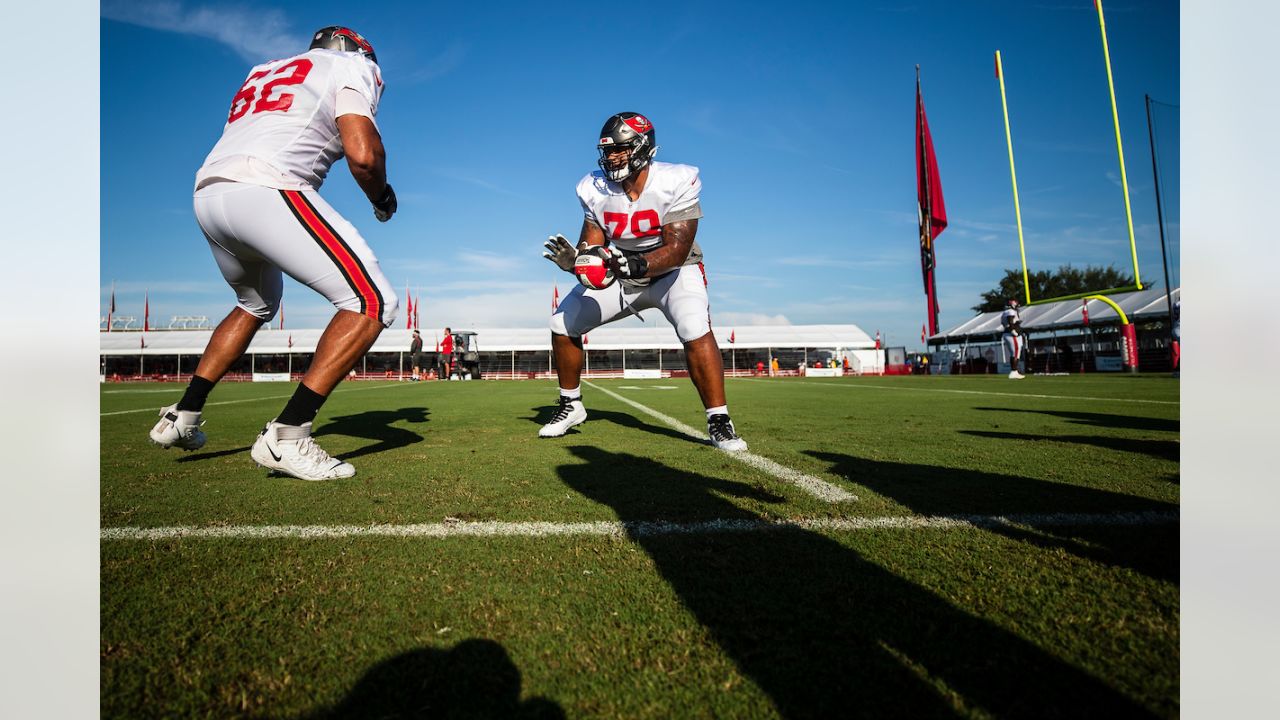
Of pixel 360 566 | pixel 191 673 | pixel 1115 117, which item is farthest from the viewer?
pixel 1115 117

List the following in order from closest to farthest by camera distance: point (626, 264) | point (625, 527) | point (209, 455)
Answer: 1. point (625, 527)
2. point (209, 455)
3. point (626, 264)

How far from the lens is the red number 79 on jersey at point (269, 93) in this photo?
3.07m

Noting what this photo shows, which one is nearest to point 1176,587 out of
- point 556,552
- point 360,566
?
point 556,552

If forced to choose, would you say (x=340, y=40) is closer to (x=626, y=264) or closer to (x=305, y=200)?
(x=305, y=200)

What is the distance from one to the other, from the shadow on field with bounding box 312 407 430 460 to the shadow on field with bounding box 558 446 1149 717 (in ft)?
9.52

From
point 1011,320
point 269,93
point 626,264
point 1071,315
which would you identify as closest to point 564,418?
point 626,264

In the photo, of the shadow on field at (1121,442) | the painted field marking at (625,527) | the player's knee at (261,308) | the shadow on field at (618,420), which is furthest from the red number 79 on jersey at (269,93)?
the shadow on field at (1121,442)

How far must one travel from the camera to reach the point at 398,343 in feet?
142

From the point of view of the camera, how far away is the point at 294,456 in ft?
9.57

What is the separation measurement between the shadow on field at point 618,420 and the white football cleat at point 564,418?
0.18 meters

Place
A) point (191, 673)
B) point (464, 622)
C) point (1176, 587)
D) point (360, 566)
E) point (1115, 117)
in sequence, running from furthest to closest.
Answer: point (1115, 117) < point (360, 566) < point (1176, 587) < point (464, 622) < point (191, 673)

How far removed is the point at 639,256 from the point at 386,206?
1.68 meters
